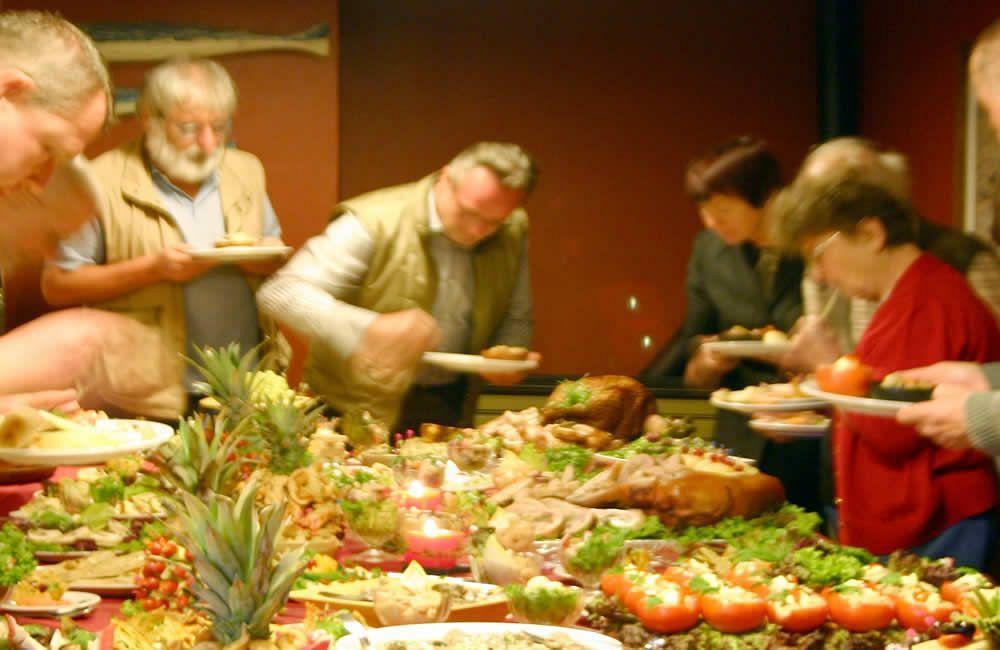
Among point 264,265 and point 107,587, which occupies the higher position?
point 264,265

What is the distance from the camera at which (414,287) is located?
13.8ft

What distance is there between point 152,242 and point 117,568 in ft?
6.81

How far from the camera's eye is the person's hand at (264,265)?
4.14 meters

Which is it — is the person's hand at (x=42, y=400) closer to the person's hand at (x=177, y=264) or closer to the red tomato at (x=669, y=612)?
the red tomato at (x=669, y=612)

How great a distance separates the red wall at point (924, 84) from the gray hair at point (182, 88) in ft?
9.82

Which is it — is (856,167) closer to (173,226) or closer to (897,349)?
(897,349)

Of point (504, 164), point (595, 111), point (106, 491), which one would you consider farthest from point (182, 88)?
point (595, 111)

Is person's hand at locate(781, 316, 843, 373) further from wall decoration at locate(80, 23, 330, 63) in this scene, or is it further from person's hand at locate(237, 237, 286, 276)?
wall decoration at locate(80, 23, 330, 63)

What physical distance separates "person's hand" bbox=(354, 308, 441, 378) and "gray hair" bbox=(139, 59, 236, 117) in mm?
937

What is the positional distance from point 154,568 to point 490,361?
1606mm

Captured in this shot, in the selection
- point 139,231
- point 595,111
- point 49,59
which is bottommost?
point 139,231

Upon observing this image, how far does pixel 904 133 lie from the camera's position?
591cm

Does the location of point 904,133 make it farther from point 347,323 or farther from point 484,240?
point 347,323

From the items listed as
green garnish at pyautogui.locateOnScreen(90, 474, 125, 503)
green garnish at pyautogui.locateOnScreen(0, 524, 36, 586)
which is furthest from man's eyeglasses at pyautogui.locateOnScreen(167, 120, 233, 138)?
green garnish at pyautogui.locateOnScreen(0, 524, 36, 586)
